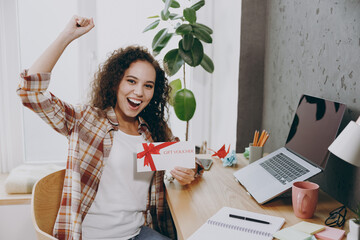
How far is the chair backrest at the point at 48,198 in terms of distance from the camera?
1.10 metres

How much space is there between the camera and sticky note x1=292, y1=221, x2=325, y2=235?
0.86m

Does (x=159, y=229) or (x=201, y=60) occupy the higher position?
(x=201, y=60)

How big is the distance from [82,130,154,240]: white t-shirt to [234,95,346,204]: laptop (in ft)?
1.30

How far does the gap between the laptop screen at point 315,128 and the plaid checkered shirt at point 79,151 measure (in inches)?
21.3

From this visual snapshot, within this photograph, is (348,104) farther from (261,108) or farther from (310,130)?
(261,108)

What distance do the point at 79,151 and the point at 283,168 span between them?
29.1 inches

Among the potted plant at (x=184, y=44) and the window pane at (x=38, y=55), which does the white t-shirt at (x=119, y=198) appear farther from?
the window pane at (x=38, y=55)

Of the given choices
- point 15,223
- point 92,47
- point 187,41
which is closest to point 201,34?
point 187,41

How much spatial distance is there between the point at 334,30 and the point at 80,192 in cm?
106

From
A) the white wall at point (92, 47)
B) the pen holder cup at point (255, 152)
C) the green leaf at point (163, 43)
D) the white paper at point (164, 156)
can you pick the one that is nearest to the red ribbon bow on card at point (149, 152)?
the white paper at point (164, 156)

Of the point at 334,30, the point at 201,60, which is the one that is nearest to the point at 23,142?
the point at 201,60

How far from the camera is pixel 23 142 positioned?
2.47m

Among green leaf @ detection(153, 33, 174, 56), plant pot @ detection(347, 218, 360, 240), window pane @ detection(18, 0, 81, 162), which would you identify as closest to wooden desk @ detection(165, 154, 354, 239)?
plant pot @ detection(347, 218, 360, 240)

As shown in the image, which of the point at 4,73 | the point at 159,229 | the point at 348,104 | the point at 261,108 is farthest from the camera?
the point at 4,73
